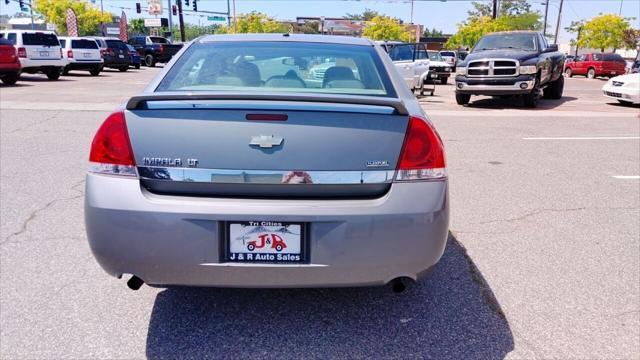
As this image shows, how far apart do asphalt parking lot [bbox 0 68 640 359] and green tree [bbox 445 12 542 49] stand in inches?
1938

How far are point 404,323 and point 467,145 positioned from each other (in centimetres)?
598

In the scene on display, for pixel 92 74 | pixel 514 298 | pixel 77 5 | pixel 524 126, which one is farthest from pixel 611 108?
pixel 77 5

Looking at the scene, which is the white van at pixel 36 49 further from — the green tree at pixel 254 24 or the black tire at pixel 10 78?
the green tree at pixel 254 24

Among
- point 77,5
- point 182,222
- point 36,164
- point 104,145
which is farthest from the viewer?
point 77,5

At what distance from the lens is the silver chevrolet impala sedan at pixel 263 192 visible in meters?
2.31

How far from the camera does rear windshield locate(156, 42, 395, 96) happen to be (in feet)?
9.85

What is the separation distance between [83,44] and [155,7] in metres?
50.1

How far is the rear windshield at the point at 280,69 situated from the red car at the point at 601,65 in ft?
112

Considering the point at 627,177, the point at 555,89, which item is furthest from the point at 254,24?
the point at 627,177

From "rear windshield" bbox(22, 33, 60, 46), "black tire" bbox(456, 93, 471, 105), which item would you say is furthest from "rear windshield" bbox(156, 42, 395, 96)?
"rear windshield" bbox(22, 33, 60, 46)

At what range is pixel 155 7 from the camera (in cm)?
6962

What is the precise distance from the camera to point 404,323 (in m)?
2.90

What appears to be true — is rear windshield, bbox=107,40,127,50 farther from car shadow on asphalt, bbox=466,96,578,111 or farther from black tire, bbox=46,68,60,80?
car shadow on asphalt, bbox=466,96,578,111

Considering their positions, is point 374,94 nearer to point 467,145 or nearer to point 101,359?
point 101,359
